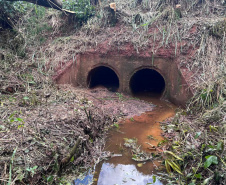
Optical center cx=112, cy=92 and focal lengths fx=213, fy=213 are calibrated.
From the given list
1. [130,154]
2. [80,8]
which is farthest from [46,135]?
[80,8]

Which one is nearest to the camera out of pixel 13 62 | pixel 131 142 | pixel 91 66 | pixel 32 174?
pixel 32 174

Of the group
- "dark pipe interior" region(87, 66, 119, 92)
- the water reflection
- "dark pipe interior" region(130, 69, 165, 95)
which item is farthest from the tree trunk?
the water reflection

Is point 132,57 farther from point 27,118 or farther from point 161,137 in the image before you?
point 27,118

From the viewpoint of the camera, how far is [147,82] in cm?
1056

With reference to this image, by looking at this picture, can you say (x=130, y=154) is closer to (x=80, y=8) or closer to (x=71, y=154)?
(x=71, y=154)

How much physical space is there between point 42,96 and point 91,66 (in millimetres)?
3167

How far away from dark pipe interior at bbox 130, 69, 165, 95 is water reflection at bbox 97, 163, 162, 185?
18.1 feet

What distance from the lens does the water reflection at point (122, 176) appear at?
137 inches

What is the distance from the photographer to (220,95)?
17.2ft

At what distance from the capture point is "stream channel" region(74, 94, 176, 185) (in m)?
3.53

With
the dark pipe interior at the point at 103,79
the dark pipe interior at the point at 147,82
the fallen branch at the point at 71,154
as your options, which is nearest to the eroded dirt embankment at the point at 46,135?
the fallen branch at the point at 71,154

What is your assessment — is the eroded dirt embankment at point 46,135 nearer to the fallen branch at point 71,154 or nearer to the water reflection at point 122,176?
the fallen branch at point 71,154

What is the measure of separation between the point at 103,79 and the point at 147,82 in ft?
7.17

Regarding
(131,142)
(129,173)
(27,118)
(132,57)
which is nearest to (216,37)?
(132,57)
